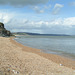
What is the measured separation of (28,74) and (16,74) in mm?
889

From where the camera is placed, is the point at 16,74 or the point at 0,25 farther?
the point at 0,25

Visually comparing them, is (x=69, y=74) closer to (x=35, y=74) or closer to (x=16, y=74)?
(x=35, y=74)

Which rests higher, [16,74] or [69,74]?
[16,74]

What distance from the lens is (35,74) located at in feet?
25.0

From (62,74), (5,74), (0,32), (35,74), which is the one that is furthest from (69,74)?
(0,32)

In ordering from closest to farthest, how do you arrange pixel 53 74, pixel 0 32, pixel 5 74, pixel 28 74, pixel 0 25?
pixel 5 74, pixel 28 74, pixel 53 74, pixel 0 32, pixel 0 25

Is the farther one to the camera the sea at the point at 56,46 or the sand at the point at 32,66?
the sea at the point at 56,46

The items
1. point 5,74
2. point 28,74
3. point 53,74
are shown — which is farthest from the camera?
point 53,74

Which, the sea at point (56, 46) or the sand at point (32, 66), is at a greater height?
the sand at point (32, 66)

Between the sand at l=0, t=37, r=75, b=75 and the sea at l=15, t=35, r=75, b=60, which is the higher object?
the sand at l=0, t=37, r=75, b=75

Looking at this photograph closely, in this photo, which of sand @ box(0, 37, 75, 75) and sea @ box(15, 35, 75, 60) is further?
sea @ box(15, 35, 75, 60)

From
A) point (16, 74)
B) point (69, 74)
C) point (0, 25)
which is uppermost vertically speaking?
point (0, 25)

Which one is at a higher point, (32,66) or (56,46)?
(32,66)

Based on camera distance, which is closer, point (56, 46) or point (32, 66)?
point (32, 66)
